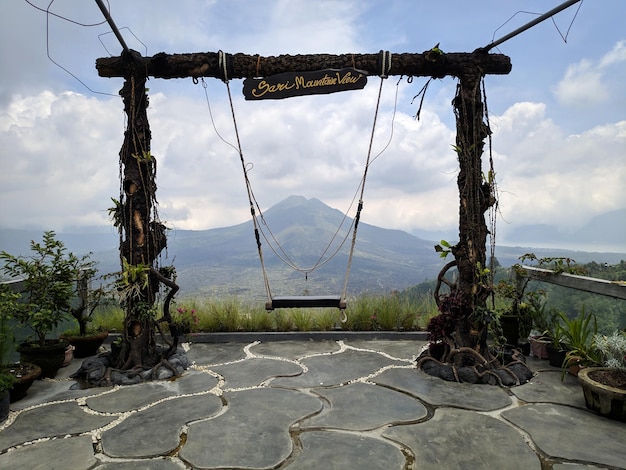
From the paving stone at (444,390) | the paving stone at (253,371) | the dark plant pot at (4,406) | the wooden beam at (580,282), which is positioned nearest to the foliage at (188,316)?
the paving stone at (253,371)

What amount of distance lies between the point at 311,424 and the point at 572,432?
5.17 ft

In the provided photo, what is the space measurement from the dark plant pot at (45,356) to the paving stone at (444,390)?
112 inches

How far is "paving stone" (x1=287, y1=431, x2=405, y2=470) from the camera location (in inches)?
81.8

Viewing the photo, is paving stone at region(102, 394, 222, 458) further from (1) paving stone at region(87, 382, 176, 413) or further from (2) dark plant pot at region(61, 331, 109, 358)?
(2) dark plant pot at region(61, 331, 109, 358)

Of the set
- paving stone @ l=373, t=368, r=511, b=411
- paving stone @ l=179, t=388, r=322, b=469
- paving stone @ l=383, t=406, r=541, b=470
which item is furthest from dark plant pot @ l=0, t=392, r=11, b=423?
paving stone @ l=373, t=368, r=511, b=411

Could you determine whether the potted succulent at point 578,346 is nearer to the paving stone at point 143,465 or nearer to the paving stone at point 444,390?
the paving stone at point 444,390

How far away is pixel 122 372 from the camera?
3.51 m

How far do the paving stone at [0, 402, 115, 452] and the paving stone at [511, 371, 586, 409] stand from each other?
2975mm

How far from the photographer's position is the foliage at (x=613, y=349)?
2.89 meters

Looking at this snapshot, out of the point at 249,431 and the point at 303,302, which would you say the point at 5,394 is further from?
the point at 303,302

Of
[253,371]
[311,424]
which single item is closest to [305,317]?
[253,371]

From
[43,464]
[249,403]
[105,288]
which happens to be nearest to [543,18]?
[249,403]

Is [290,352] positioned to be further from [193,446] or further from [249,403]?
[193,446]

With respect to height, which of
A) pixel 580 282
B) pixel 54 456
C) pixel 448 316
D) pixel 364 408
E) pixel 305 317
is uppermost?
pixel 580 282
